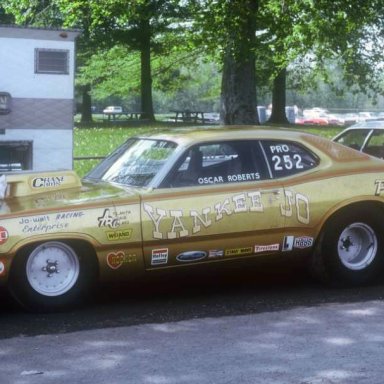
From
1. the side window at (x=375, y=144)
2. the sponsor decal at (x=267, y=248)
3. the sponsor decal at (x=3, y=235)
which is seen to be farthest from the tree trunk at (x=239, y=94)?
the sponsor decal at (x=3, y=235)

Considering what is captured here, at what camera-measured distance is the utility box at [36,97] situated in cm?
962

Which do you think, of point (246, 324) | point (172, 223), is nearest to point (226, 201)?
point (172, 223)

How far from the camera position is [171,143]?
7.44 m

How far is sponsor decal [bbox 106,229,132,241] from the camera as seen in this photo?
21.9 ft

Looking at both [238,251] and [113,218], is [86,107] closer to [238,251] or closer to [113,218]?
[238,251]

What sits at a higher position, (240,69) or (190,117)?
(240,69)

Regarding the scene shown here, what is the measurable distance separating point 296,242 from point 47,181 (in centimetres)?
223

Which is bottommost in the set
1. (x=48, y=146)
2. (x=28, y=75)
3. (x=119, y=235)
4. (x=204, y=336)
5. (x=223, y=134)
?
(x=204, y=336)

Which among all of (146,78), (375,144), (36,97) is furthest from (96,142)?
(146,78)

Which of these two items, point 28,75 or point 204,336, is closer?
point 204,336

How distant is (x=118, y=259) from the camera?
6.74m

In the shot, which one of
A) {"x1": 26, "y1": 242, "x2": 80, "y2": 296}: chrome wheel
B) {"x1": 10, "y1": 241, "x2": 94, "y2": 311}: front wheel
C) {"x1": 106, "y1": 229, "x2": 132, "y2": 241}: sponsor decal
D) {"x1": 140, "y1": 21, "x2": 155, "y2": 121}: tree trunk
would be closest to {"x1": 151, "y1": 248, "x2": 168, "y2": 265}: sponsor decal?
{"x1": 106, "y1": 229, "x2": 132, "y2": 241}: sponsor decal

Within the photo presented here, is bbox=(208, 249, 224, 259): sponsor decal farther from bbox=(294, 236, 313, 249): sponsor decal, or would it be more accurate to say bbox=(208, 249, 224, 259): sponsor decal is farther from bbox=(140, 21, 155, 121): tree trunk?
bbox=(140, 21, 155, 121): tree trunk

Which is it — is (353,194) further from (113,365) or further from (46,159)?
(46,159)
